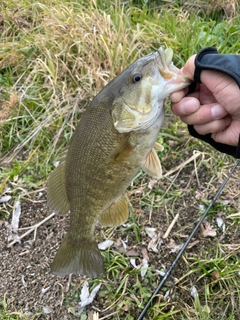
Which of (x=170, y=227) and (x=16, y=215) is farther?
(x=16, y=215)

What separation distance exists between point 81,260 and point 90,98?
1958 mm

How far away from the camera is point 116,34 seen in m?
3.75

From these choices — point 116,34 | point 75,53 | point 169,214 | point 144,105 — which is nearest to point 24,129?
point 75,53

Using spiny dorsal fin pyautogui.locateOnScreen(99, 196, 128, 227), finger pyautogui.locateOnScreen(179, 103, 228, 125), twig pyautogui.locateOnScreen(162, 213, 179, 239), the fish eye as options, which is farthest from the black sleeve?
twig pyautogui.locateOnScreen(162, 213, 179, 239)

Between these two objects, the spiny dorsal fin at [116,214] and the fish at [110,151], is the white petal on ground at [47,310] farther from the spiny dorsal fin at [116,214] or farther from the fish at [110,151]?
the spiny dorsal fin at [116,214]

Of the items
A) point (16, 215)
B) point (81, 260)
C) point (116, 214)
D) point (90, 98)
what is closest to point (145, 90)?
point (116, 214)

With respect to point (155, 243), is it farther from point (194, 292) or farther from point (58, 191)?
point (58, 191)

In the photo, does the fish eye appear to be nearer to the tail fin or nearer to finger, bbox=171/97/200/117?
finger, bbox=171/97/200/117

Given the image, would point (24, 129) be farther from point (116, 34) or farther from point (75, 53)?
point (116, 34)

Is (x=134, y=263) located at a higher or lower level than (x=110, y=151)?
lower

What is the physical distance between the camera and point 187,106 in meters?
1.67

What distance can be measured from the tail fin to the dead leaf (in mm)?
970

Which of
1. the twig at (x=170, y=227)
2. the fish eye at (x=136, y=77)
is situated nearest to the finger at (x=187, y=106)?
the fish eye at (x=136, y=77)

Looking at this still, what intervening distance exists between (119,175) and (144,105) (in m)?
0.33
